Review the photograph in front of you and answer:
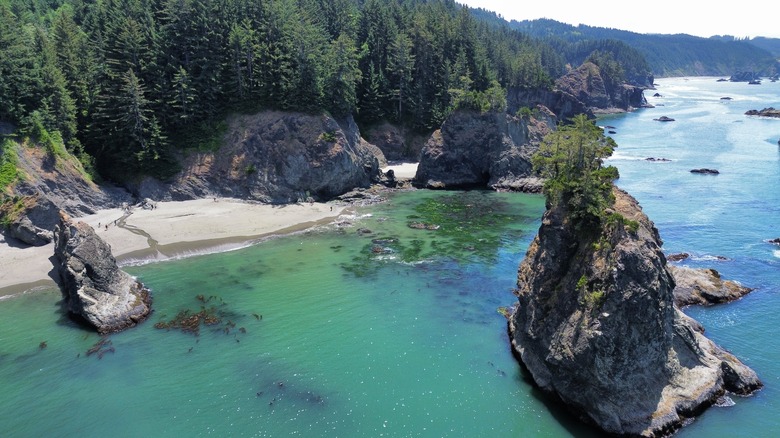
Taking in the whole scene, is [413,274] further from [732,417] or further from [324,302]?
[732,417]

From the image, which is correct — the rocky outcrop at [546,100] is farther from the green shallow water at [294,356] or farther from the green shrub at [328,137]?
the green shallow water at [294,356]

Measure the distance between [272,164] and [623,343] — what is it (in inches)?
2176

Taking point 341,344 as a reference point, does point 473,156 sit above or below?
above

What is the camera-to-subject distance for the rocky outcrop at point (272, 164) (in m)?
68.6

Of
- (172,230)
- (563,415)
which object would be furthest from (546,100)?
(563,415)

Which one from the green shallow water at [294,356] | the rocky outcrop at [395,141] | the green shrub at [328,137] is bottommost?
the green shallow water at [294,356]

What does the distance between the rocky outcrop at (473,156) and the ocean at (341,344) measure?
2023 cm

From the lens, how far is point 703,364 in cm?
2989

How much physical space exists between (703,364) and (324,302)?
1085 inches

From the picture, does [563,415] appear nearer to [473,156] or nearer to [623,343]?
[623,343]

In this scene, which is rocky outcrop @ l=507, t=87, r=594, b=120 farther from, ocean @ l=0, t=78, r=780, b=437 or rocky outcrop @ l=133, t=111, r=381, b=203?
ocean @ l=0, t=78, r=780, b=437

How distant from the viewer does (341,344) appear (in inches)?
1442

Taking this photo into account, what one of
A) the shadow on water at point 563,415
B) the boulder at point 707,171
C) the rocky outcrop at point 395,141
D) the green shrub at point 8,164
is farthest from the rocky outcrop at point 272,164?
the boulder at point 707,171

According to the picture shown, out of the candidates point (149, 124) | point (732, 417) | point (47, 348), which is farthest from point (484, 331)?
point (149, 124)
